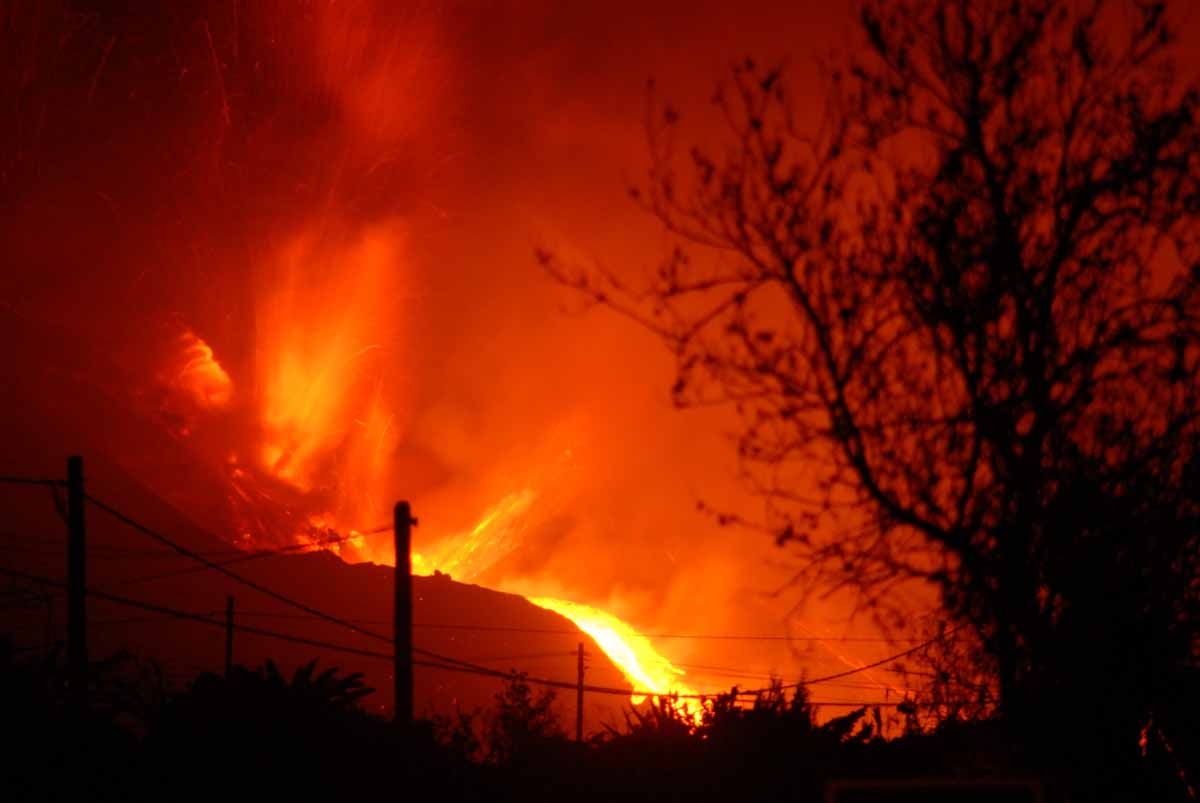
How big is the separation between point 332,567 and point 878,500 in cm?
10160

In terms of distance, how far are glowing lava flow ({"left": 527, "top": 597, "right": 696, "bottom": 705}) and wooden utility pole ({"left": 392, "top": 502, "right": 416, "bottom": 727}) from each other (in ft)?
106

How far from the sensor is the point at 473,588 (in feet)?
361

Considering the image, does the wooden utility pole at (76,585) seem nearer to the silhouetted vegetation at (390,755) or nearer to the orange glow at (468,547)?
the silhouetted vegetation at (390,755)

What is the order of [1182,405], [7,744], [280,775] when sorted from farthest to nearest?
[7,744] < [280,775] < [1182,405]

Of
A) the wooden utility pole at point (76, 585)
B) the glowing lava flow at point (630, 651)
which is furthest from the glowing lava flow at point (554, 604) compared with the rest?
the wooden utility pole at point (76, 585)

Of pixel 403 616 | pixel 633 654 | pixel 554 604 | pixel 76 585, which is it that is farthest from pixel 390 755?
pixel 554 604

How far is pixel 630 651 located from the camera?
72.8 metres

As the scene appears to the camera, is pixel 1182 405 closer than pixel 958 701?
Yes

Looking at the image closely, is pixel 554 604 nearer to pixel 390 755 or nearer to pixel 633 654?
pixel 633 654

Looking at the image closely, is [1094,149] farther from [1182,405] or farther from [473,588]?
[473,588]

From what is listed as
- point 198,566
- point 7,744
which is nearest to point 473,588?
point 198,566

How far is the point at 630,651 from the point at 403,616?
5451 centimetres

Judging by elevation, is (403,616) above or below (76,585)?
below

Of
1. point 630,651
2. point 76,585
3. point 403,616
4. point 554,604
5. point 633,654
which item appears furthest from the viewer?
point 554,604
